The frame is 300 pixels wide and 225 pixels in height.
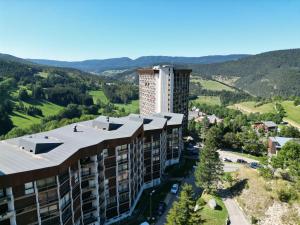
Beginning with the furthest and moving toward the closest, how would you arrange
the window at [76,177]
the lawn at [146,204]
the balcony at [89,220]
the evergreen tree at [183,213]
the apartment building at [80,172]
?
the lawn at [146,204], the balcony at [89,220], the window at [76,177], the evergreen tree at [183,213], the apartment building at [80,172]

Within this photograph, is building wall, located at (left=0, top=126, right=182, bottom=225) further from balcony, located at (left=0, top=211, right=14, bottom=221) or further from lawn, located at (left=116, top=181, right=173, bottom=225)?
lawn, located at (left=116, top=181, right=173, bottom=225)

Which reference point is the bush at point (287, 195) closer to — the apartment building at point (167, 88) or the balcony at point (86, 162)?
the balcony at point (86, 162)

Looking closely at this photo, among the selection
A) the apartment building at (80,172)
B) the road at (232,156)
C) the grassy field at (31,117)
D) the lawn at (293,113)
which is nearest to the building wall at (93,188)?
the apartment building at (80,172)

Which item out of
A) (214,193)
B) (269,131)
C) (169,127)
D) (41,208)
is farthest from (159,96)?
(41,208)

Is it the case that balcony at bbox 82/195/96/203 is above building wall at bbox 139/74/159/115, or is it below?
below

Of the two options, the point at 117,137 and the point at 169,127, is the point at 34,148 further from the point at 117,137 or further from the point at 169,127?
the point at 169,127

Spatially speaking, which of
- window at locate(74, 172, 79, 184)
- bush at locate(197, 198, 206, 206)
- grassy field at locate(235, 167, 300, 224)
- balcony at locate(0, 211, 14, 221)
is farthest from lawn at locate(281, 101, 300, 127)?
balcony at locate(0, 211, 14, 221)

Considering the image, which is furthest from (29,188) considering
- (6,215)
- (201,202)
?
(201,202)
